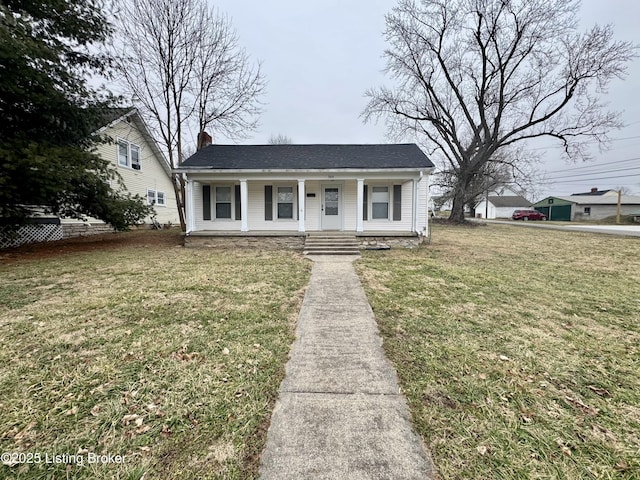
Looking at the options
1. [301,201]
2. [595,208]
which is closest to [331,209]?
[301,201]

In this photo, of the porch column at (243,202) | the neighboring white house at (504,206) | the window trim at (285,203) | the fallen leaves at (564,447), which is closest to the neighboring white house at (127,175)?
the porch column at (243,202)

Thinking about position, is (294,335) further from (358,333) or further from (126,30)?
(126,30)

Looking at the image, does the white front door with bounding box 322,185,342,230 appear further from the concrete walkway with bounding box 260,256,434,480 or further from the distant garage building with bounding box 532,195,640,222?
the distant garage building with bounding box 532,195,640,222

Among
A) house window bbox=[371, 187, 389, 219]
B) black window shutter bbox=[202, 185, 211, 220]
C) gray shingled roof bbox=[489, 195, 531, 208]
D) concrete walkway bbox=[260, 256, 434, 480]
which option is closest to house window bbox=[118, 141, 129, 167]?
black window shutter bbox=[202, 185, 211, 220]

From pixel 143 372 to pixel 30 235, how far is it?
1251 cm

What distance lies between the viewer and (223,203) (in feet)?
38.2

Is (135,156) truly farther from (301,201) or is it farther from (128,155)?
(301,201)

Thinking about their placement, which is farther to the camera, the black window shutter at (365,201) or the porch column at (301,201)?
the black window shutter at (365,201)

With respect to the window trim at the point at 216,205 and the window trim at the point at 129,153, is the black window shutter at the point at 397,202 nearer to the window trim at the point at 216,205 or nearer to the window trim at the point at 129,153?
the window trim at the point at 216,205

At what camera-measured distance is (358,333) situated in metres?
3.37

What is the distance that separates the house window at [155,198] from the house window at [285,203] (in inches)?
371

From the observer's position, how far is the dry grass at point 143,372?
5.56 ft

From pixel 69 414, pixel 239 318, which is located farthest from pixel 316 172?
pixel 69 414

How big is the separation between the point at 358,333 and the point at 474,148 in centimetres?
2379
